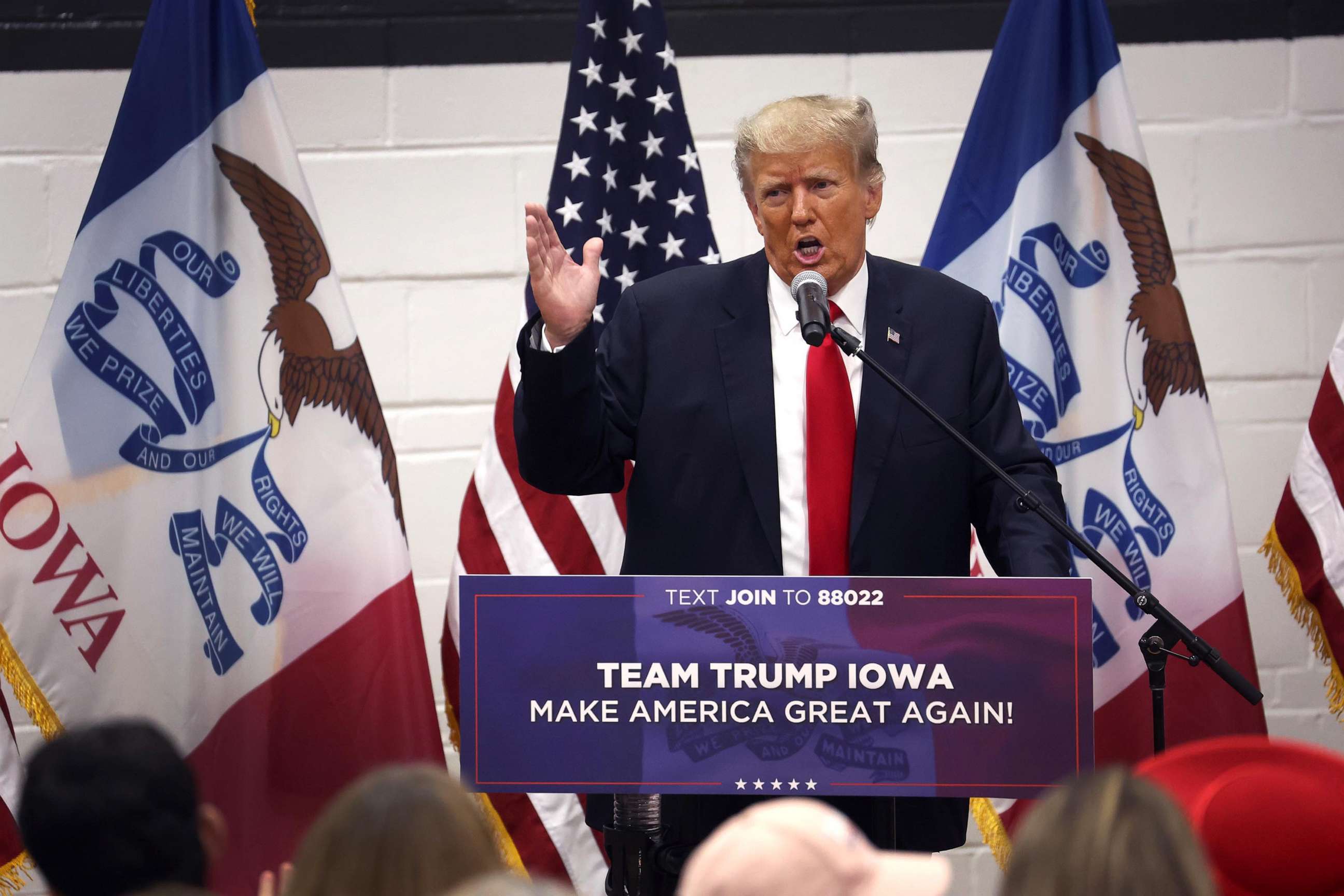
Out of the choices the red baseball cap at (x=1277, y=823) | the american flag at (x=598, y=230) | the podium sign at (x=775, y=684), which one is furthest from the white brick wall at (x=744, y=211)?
the red baseball cap at (x=1277, y=823)

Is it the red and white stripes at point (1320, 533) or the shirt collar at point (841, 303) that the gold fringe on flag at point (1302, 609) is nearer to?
the red and white stripes at point (1320, 533)

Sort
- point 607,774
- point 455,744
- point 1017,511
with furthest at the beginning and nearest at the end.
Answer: point 455,744
point 1017,511
point 607,774

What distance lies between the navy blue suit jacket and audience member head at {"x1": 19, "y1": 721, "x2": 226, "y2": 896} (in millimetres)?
954

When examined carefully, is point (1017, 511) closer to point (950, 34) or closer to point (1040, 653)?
point (1040, 653)

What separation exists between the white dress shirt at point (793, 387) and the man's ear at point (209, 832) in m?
0.93

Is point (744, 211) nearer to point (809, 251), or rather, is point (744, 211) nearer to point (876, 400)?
point (809, 251)

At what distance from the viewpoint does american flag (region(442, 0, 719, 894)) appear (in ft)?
10.2

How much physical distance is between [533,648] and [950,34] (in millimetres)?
2425

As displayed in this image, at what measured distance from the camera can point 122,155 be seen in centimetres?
292

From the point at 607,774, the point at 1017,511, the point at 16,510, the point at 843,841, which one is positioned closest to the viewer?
the point at 843,841

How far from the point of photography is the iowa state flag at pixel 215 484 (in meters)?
2.80

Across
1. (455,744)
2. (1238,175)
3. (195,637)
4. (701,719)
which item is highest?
(1238,175)

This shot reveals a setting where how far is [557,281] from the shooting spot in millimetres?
2037

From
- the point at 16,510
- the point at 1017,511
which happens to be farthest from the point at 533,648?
the point at 16,510
